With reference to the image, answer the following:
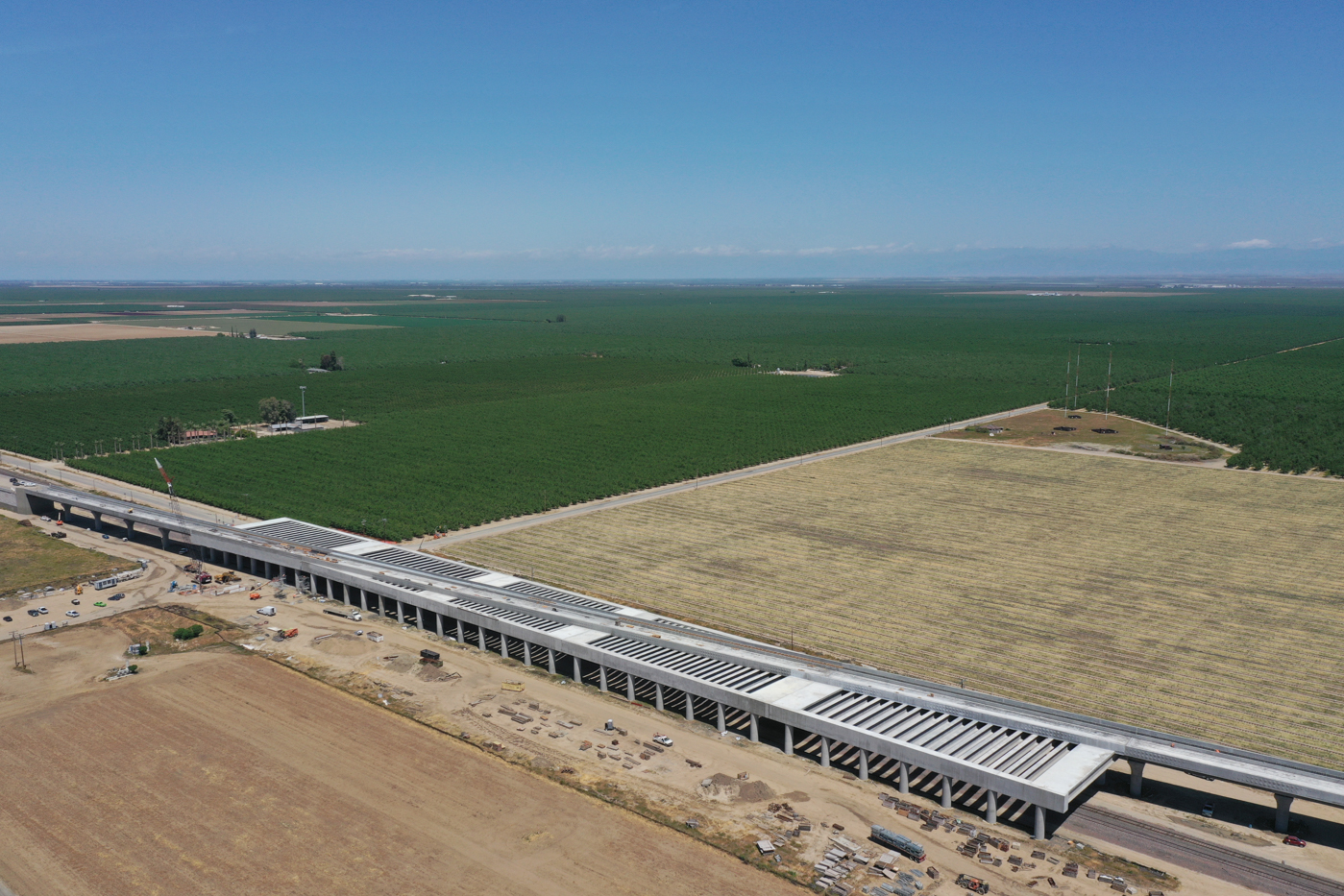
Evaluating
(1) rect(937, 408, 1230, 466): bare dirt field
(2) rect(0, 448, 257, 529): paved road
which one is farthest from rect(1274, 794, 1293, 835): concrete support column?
(1) rect(937, 408, 1230, 466): bare dirt field

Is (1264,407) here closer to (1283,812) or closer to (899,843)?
(1283,812)

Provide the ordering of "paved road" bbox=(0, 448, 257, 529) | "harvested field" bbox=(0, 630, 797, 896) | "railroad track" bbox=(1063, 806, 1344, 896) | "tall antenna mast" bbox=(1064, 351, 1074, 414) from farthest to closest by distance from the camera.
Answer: "tall antenna mast" bbox=(1064, 351, 1074, 414) < "paved road" bbox=(0, 448, 257, 529) < "harvested field" bbox=(0, 630, 797, 896) < "railroad track" bbox=(1063, 806, 1344, 896)

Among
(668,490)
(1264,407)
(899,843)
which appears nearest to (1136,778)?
(899,843)

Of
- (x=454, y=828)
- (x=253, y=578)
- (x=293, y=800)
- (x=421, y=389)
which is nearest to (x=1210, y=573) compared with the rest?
(x=454, y=828)

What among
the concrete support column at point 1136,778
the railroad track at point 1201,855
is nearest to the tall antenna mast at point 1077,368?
the concrete support column at point 1136,778

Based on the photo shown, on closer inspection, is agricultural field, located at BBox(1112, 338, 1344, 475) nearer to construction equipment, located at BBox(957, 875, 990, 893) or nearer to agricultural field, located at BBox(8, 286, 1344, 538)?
agricultural field, located at BBox(8, 286, 1344, 538)

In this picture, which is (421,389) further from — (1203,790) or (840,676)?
(1203,790)

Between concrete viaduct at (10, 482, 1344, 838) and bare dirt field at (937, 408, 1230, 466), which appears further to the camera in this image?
bare dirt field at (937, 408, 1230, 466)

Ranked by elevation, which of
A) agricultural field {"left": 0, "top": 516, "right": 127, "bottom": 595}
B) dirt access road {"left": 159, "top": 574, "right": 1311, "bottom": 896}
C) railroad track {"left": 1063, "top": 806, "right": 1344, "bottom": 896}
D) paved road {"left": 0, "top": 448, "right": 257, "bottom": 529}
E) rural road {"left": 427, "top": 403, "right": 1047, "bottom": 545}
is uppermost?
paved road {"left": 0, "top": 448, "right": 257, "bottom": 529}
